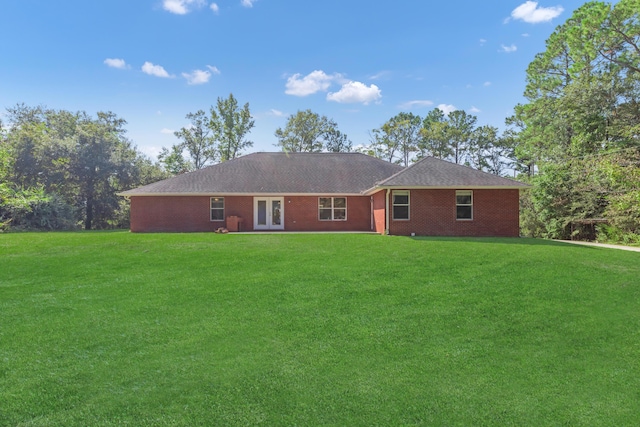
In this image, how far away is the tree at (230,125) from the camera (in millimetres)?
41250

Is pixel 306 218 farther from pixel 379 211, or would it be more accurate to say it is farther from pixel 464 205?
pixel 464 205

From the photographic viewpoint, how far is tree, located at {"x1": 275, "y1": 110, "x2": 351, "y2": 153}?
43281 mm

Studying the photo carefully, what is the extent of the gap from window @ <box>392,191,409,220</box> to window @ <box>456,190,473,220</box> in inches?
92.2

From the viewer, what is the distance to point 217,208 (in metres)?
21.7

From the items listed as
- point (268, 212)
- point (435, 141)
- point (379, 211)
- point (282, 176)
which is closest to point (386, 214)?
point (379, 211)

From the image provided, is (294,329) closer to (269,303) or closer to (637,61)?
(269,303)

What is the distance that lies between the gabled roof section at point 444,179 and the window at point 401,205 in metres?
0.73

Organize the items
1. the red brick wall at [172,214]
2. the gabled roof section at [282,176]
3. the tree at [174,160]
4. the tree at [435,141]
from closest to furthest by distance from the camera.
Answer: the red brick wall at [172,214] → the gabled roof section at [282,176] → the tree at [174,160] → the tree at [435,141]

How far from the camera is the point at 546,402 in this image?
4.06 m

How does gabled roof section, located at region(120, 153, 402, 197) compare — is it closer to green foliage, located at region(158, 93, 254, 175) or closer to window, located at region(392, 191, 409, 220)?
window, located at region(392, 191, 409, 220)

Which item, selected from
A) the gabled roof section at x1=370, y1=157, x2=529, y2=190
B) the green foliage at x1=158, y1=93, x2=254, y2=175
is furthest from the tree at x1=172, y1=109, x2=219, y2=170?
the gabled roof section at x1=370, y1=157, x2=529, y2=190

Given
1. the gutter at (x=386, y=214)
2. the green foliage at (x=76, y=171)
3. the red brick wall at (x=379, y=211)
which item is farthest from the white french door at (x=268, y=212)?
the green foliage at (x=76, y=171)

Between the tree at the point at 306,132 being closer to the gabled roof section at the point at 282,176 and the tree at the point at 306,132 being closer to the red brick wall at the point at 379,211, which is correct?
the gabled roof section at the point at 282,176

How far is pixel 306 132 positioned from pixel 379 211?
26346 mm
